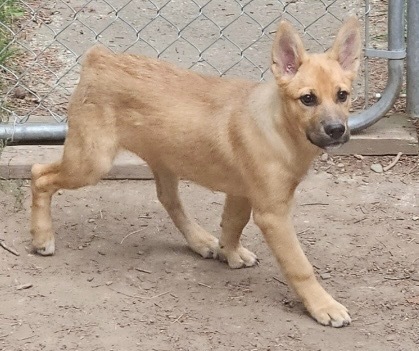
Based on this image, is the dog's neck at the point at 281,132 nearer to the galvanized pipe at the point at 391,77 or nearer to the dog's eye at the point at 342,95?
the dog's eye at the point at 342,95

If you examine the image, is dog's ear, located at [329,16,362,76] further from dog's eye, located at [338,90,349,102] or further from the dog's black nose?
the dog's black nose

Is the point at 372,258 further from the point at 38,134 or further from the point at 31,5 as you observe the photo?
the point at 31,5

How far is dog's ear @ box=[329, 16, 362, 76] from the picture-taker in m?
3.87

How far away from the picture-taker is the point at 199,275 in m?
4.28

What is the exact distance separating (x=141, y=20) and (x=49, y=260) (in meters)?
3.03

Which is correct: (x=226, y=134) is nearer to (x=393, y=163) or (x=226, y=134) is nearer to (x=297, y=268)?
(x=297, y=268)

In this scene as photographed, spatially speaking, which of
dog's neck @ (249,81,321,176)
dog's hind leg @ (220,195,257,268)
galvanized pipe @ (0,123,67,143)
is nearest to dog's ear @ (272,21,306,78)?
dog's neck @ (249,81,321,176)

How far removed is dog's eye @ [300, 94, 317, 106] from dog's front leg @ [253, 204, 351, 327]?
47 cm

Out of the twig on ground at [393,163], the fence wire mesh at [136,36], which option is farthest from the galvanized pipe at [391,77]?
the fence wire mesh at [136,36]

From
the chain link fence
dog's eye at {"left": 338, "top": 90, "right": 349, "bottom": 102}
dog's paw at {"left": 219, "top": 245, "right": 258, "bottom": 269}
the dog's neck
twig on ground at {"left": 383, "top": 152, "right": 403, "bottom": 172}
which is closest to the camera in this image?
dog's eye at {"left": 338, "top": 90, "right": 349, "bottom": 102}

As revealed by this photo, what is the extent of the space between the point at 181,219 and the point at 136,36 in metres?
2.41

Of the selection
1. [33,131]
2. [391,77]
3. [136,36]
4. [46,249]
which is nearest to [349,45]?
[391,77]

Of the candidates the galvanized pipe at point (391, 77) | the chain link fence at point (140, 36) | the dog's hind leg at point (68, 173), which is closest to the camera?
the dog's hind leg at point (68, 173)

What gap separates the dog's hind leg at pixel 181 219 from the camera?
14.6 ft
